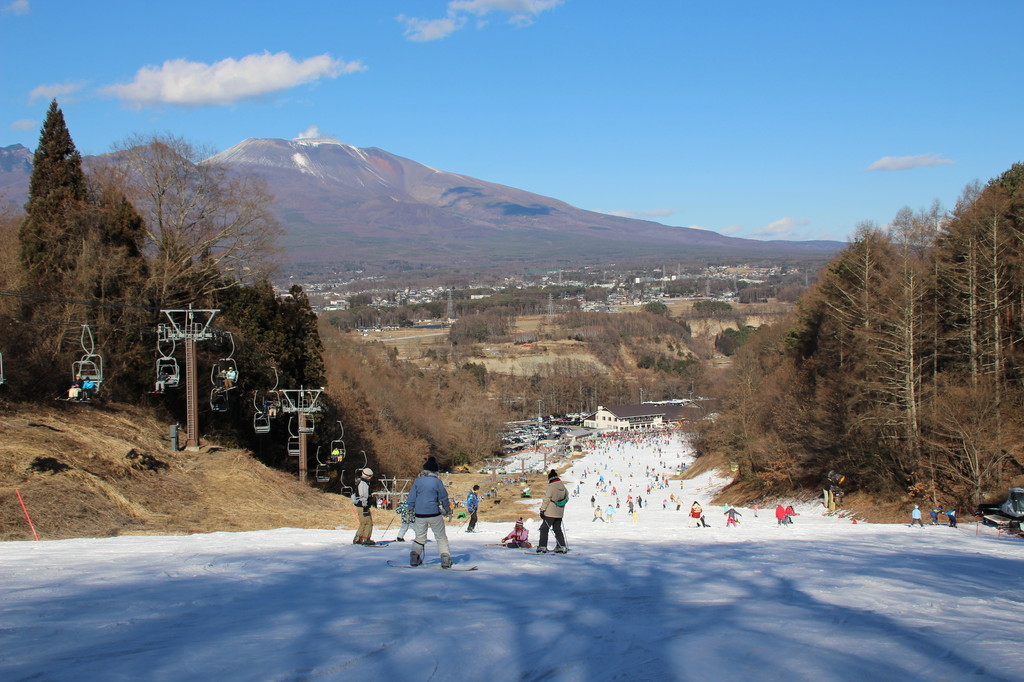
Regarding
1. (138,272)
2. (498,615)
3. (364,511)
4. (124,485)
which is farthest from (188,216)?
(498,615)

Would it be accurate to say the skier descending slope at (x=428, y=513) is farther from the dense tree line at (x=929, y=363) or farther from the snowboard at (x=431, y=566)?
the dense tree line at (x=929, y=363)

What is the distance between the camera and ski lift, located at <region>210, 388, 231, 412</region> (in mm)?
23434

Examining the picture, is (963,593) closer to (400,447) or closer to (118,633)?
(118,633)

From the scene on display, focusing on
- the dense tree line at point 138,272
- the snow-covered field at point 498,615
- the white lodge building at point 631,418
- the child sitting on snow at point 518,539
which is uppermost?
the dense tree line at point 138,272

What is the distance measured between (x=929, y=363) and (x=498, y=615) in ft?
83.0

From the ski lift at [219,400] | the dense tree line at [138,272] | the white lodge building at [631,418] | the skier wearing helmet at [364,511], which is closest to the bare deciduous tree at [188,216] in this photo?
the dense tree line at [138,272]

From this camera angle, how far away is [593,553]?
452 inches

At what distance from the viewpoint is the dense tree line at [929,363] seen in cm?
2366

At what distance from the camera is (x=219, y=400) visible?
80.2 ft

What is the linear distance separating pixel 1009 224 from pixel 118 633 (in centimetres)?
2675

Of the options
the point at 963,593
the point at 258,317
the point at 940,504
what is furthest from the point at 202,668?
the point at 258,317

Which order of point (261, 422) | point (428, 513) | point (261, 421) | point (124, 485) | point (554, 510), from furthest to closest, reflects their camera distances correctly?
point (261, 422)
point (261, 421)
point (124, 485)
point (554, 510)
point (428, 513)

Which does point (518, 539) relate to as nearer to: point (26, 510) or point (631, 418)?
point (26, 510)

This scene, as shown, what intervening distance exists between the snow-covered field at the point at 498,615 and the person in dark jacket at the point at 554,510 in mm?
515
